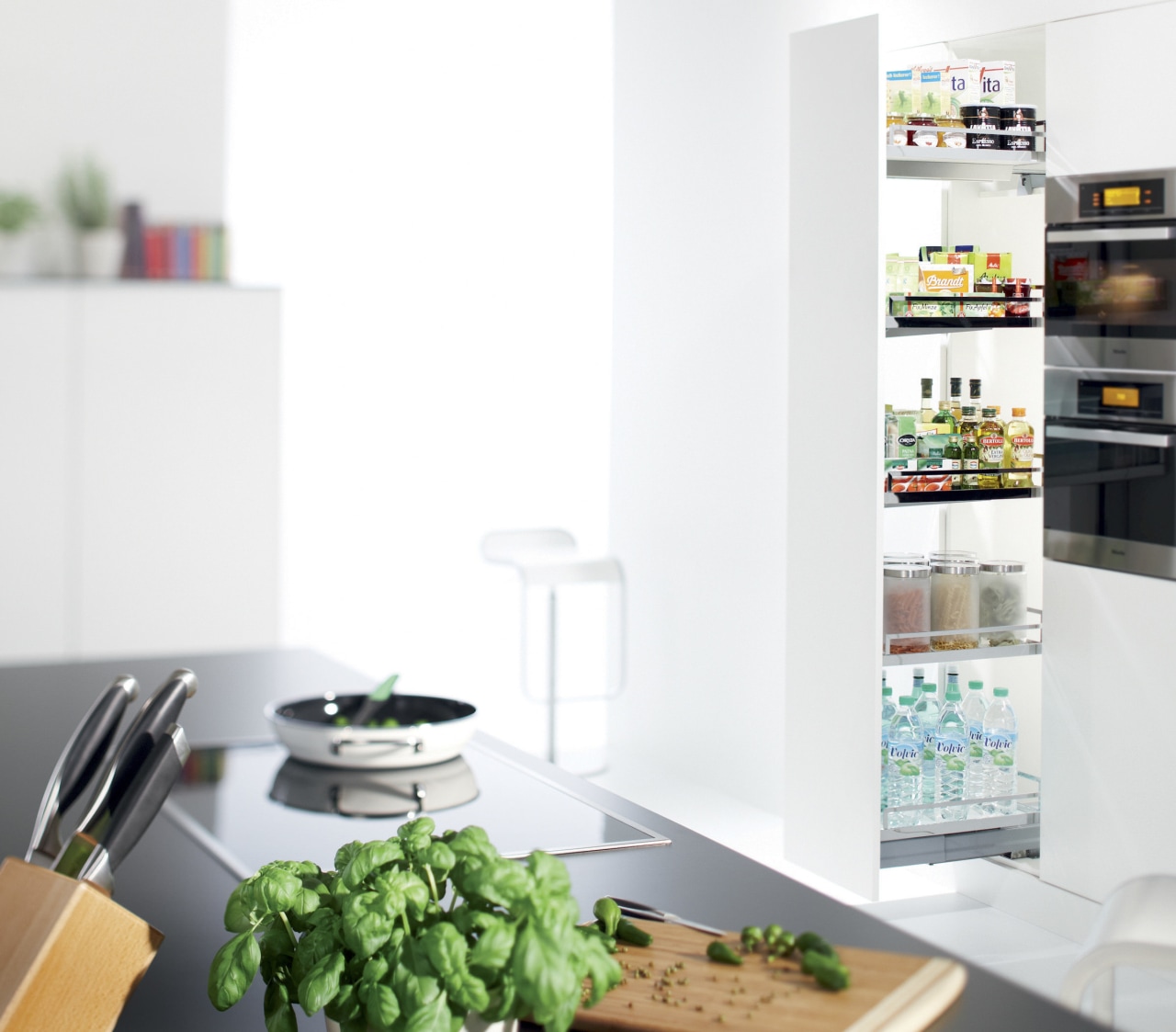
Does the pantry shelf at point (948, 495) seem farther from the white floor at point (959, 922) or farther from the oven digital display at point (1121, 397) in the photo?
the white floor at point (959, 922)

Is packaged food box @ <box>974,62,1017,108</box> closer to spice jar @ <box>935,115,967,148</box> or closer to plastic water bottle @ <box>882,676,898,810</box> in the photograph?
spice jar @ <box>935,115,967,148</box>

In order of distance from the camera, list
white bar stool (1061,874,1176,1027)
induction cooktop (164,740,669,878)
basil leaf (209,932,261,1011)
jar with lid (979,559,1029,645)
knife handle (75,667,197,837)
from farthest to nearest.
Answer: jar with lid (979,559,1029,645) < white bar stool (1061,874,1176,1027) < induction cooktop (164,740,669,878) < knife handle (75,667,197,837) < basil leaf (209,932,261,1011)

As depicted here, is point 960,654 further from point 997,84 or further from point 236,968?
point 236,968

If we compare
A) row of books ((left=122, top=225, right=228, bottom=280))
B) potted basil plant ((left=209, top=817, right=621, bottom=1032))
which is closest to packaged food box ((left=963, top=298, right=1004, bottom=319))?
row of books ((left=122, top=225, right=228, bottom=280))

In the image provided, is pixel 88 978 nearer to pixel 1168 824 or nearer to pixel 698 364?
pixel 1168 824

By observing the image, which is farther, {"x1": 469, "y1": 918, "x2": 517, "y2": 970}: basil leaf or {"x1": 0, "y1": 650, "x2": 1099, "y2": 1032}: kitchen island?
{"x1": 0, "y1": 650, "x2": 1099, "y2": 1032}: kitchen island

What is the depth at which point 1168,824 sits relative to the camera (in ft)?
9.32

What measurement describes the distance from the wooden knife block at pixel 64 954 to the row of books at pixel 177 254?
3.58 meters

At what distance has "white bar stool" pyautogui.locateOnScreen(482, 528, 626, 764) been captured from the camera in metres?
4.42

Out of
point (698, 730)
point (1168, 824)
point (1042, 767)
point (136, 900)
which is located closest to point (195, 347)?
point (698, 730)

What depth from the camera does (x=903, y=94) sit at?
3129 mm

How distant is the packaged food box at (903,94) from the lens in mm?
3127

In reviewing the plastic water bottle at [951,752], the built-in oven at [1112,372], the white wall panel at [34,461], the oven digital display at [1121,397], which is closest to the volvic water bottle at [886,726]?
the plastic water bottle at [951,752]

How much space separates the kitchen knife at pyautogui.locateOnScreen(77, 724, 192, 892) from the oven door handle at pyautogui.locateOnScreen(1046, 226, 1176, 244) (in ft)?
8.49
